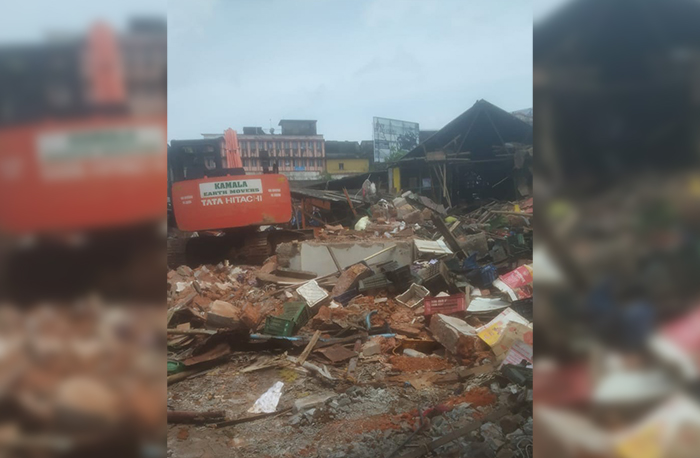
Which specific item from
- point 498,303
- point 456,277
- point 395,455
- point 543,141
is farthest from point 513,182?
point 543,141

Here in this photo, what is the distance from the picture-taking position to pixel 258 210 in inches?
450

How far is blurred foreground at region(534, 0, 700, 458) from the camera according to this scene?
1310 millimetres

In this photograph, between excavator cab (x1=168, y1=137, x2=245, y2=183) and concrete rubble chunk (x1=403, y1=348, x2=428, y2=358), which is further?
excavator cab (x1=168, y1=137, x2=245, y2=183)

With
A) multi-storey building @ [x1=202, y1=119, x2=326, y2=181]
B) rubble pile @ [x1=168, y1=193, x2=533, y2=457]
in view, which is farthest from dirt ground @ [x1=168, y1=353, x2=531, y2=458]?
multi-storey building @ [x1=202, y1=119, x2=326, y2=181]

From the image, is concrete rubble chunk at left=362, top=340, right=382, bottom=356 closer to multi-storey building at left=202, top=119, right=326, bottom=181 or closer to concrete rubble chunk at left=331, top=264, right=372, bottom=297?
concrete rubble chunk at left=331, top=264, right=372, bottom=297

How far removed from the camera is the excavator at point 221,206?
10.9m

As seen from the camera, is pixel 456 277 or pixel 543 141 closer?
pixel 543 141

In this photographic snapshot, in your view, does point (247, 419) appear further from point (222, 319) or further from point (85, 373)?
point (85, 373)

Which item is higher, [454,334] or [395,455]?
[454,334]

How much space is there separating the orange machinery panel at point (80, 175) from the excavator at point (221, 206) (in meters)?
9.54

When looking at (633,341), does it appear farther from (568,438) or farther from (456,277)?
(456,277)

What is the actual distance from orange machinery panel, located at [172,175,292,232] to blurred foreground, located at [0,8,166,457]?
972 cm

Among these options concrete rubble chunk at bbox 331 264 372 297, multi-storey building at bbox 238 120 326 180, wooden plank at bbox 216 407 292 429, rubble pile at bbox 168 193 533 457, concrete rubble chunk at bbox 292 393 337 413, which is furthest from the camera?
multi-storey building at bbox 238 120 326 180

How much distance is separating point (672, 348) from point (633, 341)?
0.38 ft
